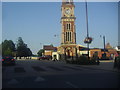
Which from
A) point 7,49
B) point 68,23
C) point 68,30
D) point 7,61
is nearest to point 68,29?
point 68,30

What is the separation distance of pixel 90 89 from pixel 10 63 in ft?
76.4

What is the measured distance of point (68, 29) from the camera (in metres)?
88.7

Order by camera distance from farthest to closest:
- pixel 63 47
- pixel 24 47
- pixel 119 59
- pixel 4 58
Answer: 1. pixel 24 47
2. pixel 63 47
3. pixel 4 58
4. pixel 119 59

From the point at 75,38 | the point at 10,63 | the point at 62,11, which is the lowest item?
the point at 10,63

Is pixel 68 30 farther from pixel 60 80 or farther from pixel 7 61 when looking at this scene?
pixel 60 80

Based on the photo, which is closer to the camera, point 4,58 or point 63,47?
point 4,58

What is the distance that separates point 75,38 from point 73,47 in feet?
14.3

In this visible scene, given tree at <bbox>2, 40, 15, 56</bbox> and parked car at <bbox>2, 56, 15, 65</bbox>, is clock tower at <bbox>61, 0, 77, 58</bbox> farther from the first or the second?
parked car at <bbox>2, 56, 15, 65</bbox>

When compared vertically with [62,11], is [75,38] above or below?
below

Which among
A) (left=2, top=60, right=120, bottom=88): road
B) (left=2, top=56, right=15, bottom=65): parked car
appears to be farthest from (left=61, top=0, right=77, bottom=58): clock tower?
(left=2, top=60, right=120, bottom=88): road

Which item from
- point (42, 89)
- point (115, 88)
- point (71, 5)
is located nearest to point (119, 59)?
point (115, 88)

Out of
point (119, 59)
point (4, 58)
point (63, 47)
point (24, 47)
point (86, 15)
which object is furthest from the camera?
point (24, 47)

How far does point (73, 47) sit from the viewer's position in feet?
286

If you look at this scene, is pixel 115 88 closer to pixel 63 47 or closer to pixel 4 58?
pixel 4 58
